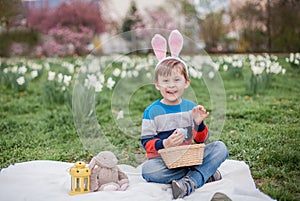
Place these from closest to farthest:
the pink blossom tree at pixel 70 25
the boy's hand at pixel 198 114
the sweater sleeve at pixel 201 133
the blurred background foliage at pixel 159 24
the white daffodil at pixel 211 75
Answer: the boy's hand at pixel 198 114, the sweater sleeve at pixel 201 133, the white daffodil at pixel 211 75, the blurred background foliage at pixel 159 24, the pink blossom tree at pixel 70 25

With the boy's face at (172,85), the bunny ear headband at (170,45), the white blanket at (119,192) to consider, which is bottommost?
the white blanket at (119,192)

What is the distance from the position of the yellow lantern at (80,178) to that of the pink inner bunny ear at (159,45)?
803 mm

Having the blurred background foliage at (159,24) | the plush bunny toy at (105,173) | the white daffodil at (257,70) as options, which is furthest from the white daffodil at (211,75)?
the blurred background foliage at (159,24)

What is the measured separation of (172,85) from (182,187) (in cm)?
58

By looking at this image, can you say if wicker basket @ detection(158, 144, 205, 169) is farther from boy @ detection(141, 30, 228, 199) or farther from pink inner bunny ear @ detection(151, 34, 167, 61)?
pink inner bunny ear @ detection(151, 34, 167, 61)

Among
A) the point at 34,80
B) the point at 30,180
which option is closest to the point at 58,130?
the point at 30,180

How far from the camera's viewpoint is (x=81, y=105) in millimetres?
3232

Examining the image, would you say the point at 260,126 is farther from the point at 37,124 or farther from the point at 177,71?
the point at 37,124

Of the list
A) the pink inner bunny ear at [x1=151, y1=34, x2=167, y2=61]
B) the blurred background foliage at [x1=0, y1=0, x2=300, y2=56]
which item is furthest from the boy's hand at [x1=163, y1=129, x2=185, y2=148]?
the blurred background foliage at [x1=0, y1=0, x2=300, y2=56]

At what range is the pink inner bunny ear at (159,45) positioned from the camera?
271 centimetres

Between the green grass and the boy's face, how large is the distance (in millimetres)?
497

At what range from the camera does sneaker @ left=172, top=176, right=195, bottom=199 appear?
A: 2.44 meters

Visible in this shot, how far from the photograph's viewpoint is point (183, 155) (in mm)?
2500

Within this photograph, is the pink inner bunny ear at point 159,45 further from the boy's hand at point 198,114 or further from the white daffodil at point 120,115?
the white daffodil at point 120,115
